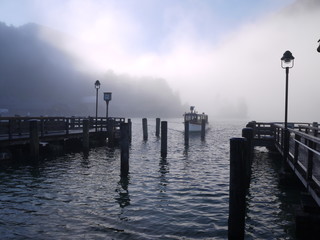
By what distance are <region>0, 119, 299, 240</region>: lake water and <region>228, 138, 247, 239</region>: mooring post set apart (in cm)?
85

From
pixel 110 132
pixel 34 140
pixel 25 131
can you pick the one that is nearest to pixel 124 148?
pixel 34 140

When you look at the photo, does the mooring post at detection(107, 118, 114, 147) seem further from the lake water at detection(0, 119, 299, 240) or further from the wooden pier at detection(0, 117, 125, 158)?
the lake water at detection(0, 119, 299, 240)

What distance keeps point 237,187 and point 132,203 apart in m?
4.22

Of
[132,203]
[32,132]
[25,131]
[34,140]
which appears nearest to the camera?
[132,203]

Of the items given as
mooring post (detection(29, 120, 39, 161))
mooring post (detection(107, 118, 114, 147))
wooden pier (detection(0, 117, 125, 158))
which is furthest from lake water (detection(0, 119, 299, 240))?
mooring post (detection(107, 118, 114, 147))

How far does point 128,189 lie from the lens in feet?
34.5

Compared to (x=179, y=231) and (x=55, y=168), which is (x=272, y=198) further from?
(x=55, y=168)

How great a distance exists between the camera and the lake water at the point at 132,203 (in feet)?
22.0

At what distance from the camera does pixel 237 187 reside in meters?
5.75

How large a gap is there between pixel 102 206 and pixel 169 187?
3.30 m

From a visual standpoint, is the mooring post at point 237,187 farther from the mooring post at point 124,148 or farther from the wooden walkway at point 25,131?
the wooden walkway at point 25,131

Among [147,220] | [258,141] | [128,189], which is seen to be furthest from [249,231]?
[258,141]

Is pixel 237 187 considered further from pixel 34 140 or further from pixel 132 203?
pixel 34 140

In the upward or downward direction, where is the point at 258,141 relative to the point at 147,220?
upward
